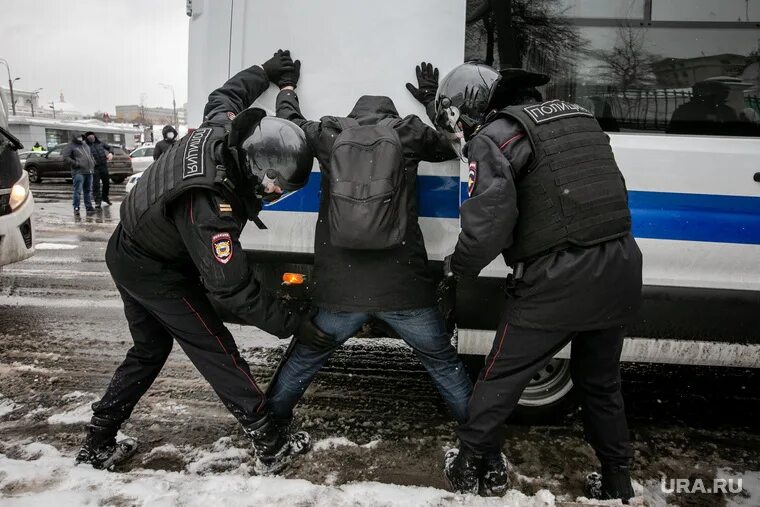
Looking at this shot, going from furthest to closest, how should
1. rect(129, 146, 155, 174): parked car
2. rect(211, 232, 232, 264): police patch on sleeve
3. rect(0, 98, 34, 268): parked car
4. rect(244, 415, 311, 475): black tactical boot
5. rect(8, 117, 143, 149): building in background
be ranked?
rect(8, 117, 143, 149): building in background, rect(129, 146, 155, 174): parked car, rect(0, 98, 34, 268): parked car, rect(244, 415, 311, 475): black tactical boot, rect(211, 232, 232, 264): police patch on sleeve

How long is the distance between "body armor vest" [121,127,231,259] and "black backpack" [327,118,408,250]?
47 centimetres

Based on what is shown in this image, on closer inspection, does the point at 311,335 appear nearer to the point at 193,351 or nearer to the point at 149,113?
the point at 193,351

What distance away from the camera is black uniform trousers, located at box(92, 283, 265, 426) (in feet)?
8.08

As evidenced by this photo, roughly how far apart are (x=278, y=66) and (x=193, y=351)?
140 cm

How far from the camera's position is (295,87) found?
8.95ft

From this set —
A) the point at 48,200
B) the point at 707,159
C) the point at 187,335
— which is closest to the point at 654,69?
the point at 707,159

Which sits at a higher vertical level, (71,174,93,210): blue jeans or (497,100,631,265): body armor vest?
(497,100,631,265): body armor vest

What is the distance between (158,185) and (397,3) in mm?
1371

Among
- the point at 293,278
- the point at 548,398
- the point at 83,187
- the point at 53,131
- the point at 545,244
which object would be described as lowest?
the point at 548,398

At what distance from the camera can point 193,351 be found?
2.49 metres

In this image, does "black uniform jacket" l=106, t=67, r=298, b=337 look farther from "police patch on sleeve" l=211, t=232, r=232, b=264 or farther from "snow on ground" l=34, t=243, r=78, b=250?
"snow on ground" l=34, t=243, r=78, b=250

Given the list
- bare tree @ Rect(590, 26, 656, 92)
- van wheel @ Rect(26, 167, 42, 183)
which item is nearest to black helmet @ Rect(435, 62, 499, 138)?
bare tree @ Rect(590, 26, 656, 92)

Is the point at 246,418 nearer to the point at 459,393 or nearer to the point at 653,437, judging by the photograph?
the point at 459,393

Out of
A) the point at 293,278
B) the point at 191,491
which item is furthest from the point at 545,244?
the point at 191,491
